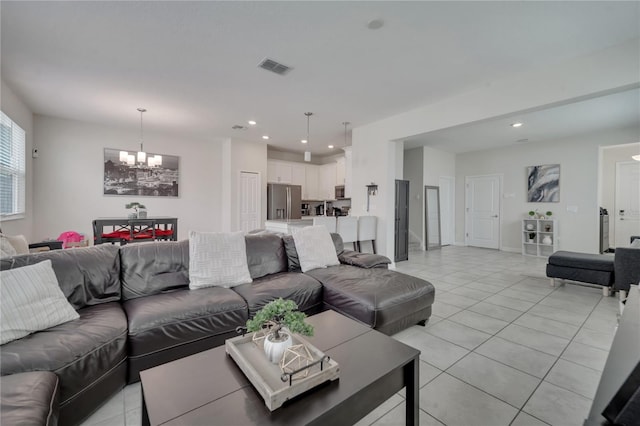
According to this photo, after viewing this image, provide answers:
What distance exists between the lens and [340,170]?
25.3 feet

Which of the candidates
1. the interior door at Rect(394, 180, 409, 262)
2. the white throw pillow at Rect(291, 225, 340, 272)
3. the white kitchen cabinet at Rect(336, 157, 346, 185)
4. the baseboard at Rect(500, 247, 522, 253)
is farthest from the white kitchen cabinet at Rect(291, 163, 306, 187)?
the baseboard at Rect(500, 247, 522, 253)

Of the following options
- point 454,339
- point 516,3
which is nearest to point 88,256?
point 454,339

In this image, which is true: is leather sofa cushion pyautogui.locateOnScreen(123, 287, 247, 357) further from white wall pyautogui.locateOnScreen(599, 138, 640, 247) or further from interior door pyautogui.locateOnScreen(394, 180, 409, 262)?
white wall pyautogui.locateOnScreen(599, 138, 640, 247)

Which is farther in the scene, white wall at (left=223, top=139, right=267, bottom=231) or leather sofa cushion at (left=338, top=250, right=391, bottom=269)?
white wall at (left=223, top=139, right=267, bottom=231)

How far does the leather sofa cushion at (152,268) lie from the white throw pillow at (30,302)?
1.56 feet

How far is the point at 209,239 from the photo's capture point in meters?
2.54

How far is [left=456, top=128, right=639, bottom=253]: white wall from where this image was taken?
19.1 ft

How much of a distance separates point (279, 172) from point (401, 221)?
3743mm

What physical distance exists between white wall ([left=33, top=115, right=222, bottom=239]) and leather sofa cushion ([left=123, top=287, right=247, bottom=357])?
15.1 feet

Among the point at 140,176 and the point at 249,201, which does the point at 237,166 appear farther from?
the point at 140,176

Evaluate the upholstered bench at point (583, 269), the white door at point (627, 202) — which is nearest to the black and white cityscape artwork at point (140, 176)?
the upholstered bench at point (583, 269)

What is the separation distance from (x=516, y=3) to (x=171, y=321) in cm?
358

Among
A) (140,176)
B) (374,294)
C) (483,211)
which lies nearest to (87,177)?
(140,176)

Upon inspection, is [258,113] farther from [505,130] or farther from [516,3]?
[505,130]
